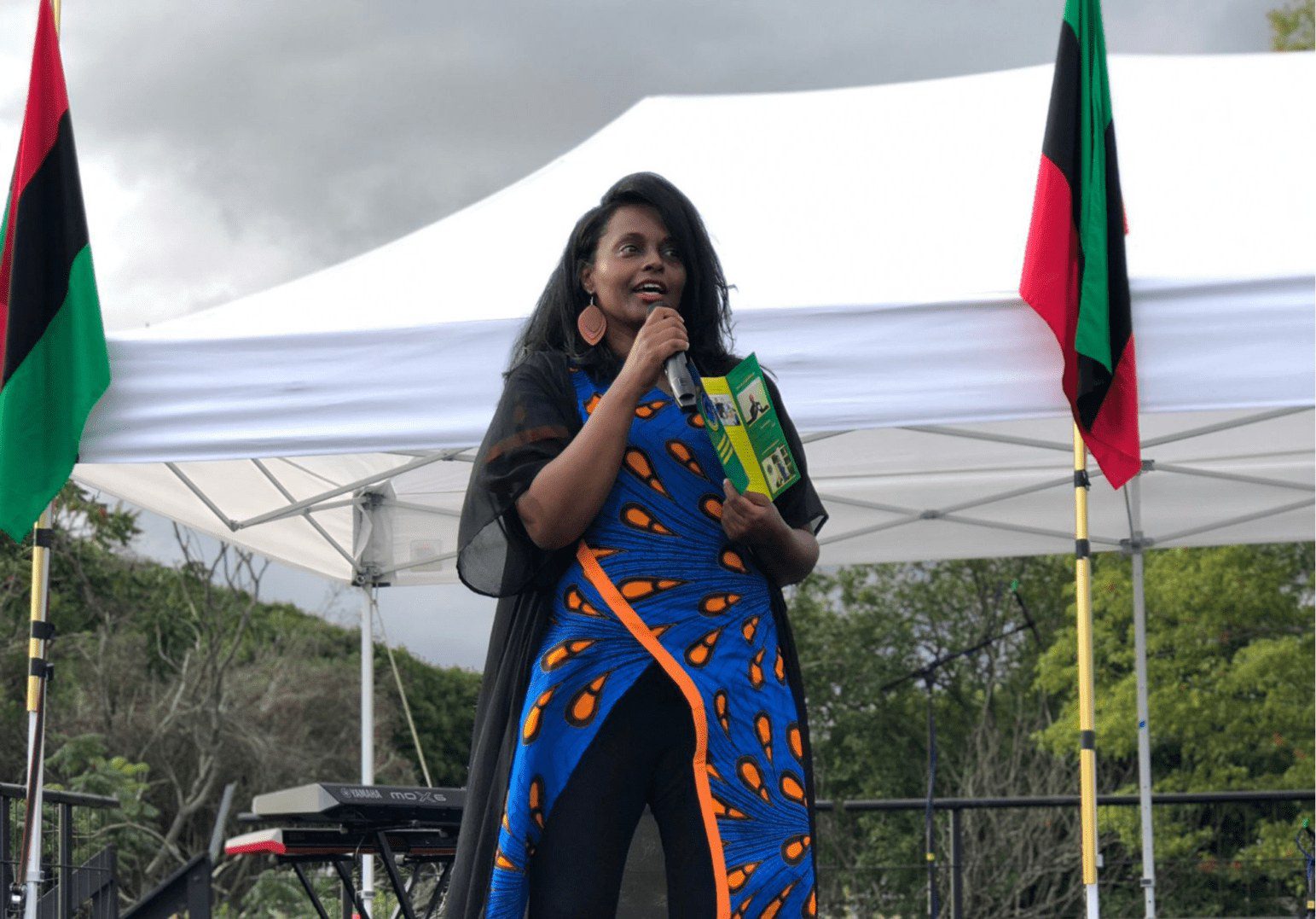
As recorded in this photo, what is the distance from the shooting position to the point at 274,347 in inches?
131

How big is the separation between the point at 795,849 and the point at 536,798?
29 centimetres

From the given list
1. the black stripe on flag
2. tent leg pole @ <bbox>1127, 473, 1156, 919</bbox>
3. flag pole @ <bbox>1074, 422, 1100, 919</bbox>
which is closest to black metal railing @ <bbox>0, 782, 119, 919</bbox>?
the black stripe on flag

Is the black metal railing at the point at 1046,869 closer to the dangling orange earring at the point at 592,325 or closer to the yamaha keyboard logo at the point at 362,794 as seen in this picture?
the yamaha keyboard logo at the point at 362,794

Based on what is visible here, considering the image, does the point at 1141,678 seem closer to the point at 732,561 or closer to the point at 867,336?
the point at 867,336

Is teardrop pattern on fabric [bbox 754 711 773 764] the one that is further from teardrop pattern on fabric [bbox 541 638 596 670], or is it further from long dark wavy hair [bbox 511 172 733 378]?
long dark wavy hair [bbox 511 172 733 378]

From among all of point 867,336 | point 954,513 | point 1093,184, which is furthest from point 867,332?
point 954,513

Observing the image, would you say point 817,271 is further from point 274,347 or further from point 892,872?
point 892,872

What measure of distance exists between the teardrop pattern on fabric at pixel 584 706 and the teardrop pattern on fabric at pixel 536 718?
26 millimetres

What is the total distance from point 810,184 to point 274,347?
6.48 feet

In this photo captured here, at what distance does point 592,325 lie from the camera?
1880mm

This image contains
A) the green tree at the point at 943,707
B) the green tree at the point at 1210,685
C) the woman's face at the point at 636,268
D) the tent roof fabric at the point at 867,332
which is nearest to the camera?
the woman's face at the point at 636,268

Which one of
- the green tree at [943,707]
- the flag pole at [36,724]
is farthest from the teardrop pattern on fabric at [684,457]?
the green tree at [943,707]

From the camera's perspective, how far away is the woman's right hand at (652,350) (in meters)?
1.67

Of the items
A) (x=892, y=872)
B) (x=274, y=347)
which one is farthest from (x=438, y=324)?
(x=892, y=872)
